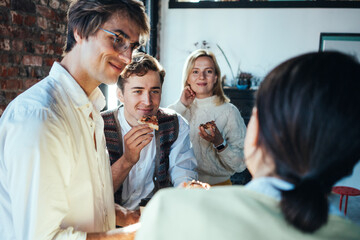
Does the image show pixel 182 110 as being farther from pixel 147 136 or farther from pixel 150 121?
pixel 147 136

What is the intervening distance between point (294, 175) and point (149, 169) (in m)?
1.32

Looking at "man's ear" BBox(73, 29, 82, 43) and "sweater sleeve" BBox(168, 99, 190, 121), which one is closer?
"man's ear" BBox(73, 29, 82, 43)

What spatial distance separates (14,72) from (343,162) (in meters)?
2.03

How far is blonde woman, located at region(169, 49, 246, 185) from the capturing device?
7.43ft

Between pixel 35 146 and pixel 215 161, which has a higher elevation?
pixel 35 146

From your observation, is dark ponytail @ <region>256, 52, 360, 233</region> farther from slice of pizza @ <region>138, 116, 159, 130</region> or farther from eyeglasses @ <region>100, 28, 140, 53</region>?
slice of pizza @ <region>138, 116, 159, 130</region>

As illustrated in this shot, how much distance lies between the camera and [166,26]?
16.8 ft

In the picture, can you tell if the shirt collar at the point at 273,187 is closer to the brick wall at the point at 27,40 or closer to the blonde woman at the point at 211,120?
the blonde woman at the point at 211,120

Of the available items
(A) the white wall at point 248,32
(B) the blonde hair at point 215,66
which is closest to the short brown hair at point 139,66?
(B) the blonde hair at point 215,66

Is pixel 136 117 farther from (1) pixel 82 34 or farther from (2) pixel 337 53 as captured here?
(2) pixel 337 53

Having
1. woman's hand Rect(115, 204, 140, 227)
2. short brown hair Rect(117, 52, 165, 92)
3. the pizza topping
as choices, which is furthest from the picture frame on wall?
woman's hand Rect(115, 204, 140, 227)

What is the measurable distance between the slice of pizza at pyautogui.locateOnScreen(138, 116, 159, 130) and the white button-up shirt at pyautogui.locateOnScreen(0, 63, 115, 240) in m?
0.65

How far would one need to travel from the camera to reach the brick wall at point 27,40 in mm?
1785

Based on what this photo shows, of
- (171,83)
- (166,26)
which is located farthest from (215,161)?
(166,26)
